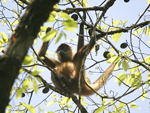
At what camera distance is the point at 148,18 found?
515cm

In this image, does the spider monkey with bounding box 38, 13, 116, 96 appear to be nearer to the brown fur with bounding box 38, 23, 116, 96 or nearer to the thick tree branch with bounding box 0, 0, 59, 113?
the brown fur with bounding box 38, 23, 116, 96

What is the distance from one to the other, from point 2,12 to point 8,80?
433 centimetres

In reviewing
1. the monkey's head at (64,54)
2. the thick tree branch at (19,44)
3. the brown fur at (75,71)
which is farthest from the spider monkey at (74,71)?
the thick tree branch at (19,44)

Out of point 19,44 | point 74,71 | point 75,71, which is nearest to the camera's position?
point 19,44

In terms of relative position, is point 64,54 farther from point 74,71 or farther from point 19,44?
point 19,44

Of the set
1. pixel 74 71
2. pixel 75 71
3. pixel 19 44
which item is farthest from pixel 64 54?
pixel 19 44

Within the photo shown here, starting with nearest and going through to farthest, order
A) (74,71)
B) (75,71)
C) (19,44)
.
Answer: (19,44), (75,71), (74,71)

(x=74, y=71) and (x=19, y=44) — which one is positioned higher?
(x=74, y=71)

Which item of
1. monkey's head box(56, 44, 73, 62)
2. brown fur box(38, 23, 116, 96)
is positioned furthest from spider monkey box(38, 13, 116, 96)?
monkey's head box(56, 44, 73, 62)

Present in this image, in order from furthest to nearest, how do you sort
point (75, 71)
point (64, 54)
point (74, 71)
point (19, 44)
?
point (64, 54), point (74, 71), point (75, 71), point (19, 44)

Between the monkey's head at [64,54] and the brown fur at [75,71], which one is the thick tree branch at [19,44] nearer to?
the brown fur at [75,71]

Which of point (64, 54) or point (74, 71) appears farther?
point (64, 54)

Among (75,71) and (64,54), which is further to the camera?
(64,54)

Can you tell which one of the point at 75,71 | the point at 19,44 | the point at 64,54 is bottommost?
the point at 19,44
